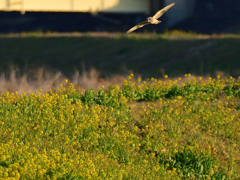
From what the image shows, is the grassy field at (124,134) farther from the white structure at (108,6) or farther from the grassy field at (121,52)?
the white structure at (108,6)

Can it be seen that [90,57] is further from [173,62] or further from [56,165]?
[56,165]

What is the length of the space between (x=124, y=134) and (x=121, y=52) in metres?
18.4

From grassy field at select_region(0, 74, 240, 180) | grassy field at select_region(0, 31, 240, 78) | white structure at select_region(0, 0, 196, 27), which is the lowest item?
grassy field at select_region(0, 74, 240, 180)

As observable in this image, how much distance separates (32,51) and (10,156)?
2199 centimetres

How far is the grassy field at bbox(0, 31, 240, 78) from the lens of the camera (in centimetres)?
2192

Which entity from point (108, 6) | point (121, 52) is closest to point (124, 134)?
point (121, 52)

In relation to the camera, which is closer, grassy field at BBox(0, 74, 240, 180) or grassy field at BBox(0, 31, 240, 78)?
grassy field at BBox(0, 74, 240, 180)

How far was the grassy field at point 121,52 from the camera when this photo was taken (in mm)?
21922

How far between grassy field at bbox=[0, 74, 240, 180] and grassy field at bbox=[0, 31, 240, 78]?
10.9m

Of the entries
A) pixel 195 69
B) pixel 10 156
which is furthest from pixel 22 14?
pixel 10 156

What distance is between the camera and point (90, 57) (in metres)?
25.8

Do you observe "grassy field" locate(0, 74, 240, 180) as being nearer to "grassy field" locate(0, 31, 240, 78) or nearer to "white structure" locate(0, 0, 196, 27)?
"grassy field" locate(0, 31, 240, 78)

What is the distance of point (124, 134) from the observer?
7.41 meters

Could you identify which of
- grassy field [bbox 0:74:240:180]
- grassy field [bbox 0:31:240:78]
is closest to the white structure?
grassy field [bbox 0:31:240:78]
